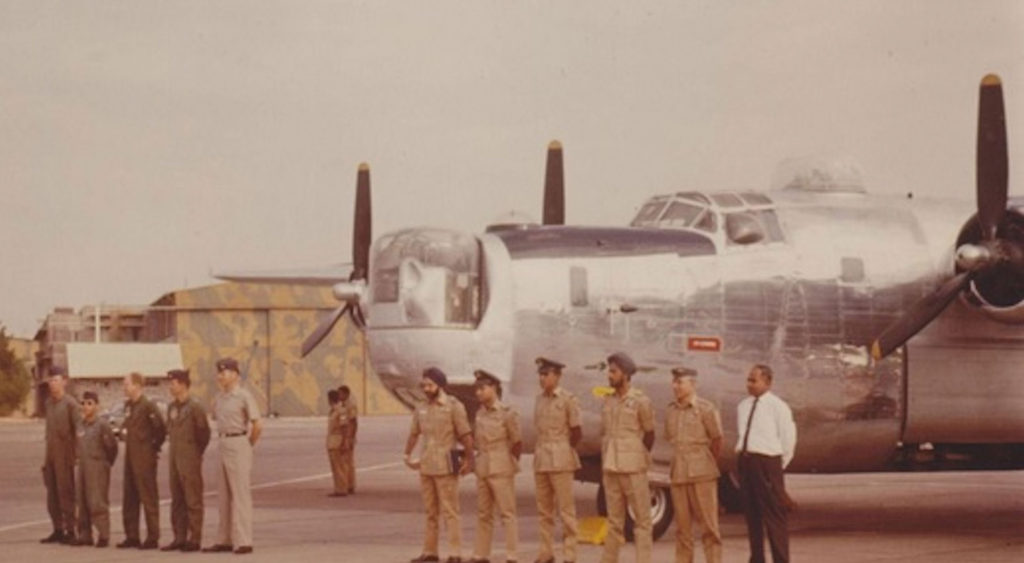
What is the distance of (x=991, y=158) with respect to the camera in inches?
754

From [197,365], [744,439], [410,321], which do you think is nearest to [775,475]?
[744,439]

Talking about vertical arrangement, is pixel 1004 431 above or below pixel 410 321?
below

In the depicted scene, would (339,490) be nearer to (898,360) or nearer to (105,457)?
(105,457)

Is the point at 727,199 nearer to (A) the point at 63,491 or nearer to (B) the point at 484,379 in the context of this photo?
(B) the point at 484,379

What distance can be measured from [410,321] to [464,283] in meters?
0.72

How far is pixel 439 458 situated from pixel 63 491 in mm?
5274

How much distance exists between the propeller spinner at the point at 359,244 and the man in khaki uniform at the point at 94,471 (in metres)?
6.31

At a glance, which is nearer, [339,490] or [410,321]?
[410,321]

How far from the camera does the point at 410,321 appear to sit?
18.7m

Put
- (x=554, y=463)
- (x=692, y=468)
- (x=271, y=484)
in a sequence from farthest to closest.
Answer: (x=271, y=484) < (x=554, y=463) < (x=692, y=468)

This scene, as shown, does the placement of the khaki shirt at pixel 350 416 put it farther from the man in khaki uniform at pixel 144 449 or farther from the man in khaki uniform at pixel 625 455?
the man in khaki uniform at pixel 625 455

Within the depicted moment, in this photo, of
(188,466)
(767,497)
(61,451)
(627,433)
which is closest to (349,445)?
(61,451)

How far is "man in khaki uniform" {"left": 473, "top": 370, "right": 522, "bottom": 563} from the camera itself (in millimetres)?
16219

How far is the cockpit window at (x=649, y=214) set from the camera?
20.0 m
